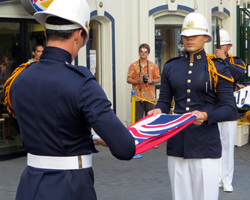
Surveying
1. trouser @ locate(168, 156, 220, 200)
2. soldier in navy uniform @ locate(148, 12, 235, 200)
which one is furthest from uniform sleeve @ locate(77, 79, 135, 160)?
trouser @ locate(168, 156, 220, 200)

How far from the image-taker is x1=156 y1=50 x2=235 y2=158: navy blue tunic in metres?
3.90

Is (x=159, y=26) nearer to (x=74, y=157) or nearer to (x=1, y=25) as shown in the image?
(x=1, y=25)

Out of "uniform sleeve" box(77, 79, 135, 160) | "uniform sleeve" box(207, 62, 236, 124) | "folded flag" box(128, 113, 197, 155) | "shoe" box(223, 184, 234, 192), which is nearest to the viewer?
"uniform sleeve" box(77, 79, 135, 160)

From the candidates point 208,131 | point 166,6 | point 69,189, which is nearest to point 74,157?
point 69,189

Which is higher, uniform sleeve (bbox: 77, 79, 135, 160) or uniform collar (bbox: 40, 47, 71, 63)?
uniform collar (bbox: 40, 47, 71, 63)

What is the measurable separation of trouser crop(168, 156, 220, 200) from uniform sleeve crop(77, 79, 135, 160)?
72.7 inches

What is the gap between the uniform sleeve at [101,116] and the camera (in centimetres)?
214

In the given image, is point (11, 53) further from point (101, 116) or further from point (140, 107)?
point (101, 116)

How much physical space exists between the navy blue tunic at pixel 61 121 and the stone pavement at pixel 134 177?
3552 mm

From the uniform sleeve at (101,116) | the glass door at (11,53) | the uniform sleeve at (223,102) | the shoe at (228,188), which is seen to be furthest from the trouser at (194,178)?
the glass door at (11,53)

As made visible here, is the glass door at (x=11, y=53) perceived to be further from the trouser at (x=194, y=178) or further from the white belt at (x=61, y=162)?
the white belt at (x=61, y=162)

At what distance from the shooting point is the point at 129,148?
223 cm

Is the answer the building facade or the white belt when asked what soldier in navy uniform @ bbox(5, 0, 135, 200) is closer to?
the white belt

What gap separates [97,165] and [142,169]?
862 mm
